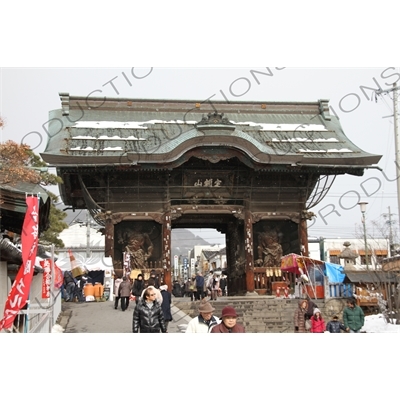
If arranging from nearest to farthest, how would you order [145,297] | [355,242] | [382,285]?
[145,297] → [382,285] → [355,242]

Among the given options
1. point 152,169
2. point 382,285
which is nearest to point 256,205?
point 152,169

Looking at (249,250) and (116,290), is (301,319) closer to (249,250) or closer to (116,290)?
(116,290)

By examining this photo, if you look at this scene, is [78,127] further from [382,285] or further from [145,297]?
[145,297]

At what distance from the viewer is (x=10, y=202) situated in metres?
10.7

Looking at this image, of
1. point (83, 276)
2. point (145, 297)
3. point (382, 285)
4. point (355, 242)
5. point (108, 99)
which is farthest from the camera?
point (355, 242)

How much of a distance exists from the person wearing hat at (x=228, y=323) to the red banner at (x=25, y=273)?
331cm

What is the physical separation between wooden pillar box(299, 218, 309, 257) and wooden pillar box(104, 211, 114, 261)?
860 centimetres

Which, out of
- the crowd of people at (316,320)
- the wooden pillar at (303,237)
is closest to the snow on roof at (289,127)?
the wooden pillar at (303,237)

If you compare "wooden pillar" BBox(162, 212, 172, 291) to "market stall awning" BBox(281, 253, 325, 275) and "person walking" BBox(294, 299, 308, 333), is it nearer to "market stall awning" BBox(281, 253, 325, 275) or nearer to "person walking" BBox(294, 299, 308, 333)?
"market stall awning" BBox(281, 253, 325, 275)

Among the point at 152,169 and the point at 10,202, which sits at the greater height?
the point at 152,169

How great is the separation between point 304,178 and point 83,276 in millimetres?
11080

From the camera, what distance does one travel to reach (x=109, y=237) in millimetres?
25016

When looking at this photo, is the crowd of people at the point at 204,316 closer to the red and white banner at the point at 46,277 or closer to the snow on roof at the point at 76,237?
the red and white banner at the point at 46,277

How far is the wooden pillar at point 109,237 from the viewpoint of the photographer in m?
24.9
